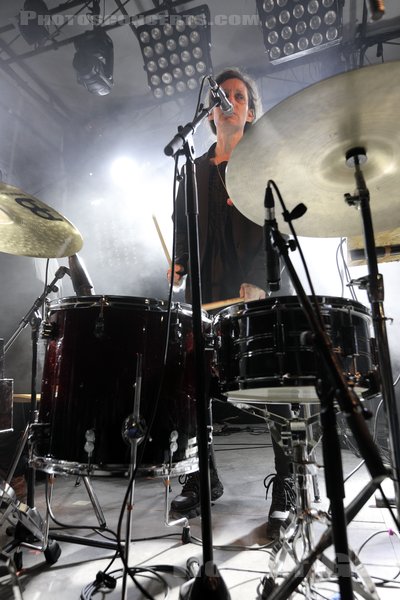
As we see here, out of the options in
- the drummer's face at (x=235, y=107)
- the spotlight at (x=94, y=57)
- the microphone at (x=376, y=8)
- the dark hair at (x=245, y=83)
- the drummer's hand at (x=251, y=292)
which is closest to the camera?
the microphone at (x=376, y=8)

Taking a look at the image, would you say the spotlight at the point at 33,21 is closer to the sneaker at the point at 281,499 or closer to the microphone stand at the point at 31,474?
the microphone stand at the point at 31,474

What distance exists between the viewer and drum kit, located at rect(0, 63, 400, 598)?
1360mm

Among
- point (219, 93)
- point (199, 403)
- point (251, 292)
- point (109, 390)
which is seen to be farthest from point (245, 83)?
point (199, 403)

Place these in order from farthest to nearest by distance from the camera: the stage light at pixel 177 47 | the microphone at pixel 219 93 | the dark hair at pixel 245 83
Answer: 1. the stage light at pixel 177 47
2. the dark hair at pixel 245 83
3. the microphone at pixel 219 93

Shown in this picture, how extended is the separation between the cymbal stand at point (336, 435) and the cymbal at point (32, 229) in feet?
4.58

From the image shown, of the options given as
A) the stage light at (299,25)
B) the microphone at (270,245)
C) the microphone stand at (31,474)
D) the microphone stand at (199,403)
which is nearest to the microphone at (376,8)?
the microphone at (270,245)

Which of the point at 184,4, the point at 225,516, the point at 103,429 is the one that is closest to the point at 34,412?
the point at 103,429

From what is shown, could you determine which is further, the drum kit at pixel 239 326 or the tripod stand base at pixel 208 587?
the drum kit at pixel 239 326

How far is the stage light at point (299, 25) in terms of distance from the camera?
437cm

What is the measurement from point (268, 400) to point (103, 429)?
805mm

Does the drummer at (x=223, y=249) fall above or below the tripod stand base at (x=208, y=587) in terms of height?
above

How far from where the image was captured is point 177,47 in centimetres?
512

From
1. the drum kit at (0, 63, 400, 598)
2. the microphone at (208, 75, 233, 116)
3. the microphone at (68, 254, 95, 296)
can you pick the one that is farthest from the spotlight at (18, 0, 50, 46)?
the microphone at (208, 75, 233, 116)

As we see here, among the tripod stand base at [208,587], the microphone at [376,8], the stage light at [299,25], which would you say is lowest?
the tripod stand base at [208,587]
